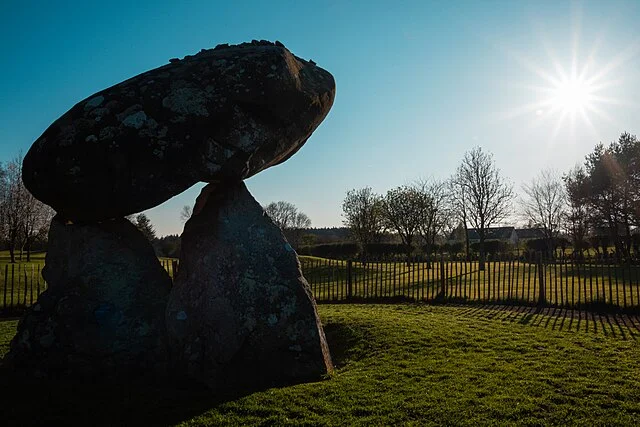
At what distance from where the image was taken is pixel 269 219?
23.1 ft

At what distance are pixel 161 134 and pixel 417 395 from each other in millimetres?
4611

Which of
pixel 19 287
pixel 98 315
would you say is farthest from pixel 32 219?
pixel 98 315

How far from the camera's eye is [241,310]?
5965 mm

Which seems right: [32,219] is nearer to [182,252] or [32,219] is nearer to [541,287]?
[182,252]

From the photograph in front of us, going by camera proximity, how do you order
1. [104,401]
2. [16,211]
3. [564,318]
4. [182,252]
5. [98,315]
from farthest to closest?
[16,211] < [564,318] < [182,252] < [98,315] < [104,401]

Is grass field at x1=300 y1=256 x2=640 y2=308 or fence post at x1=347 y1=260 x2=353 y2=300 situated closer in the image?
grass field at x1=300 y1=256 x2=640 y2=308

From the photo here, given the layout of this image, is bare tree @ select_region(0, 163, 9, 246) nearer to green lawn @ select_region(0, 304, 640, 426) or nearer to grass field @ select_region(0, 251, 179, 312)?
grass field @ select_region(0, 251, 179, 312)

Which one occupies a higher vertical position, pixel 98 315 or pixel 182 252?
pixel 182 252

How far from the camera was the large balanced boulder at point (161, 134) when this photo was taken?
585 centimetres

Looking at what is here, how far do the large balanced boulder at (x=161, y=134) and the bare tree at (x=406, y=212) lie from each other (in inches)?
1401

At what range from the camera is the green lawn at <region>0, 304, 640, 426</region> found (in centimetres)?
476

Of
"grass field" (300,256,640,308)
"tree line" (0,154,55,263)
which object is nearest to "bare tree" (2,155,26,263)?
"tree line" (0,154,55,263)

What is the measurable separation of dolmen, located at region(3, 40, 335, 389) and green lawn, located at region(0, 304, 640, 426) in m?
0.44

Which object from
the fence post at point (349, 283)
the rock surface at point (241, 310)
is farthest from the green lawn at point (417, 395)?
the fence post at point (349, 283)
